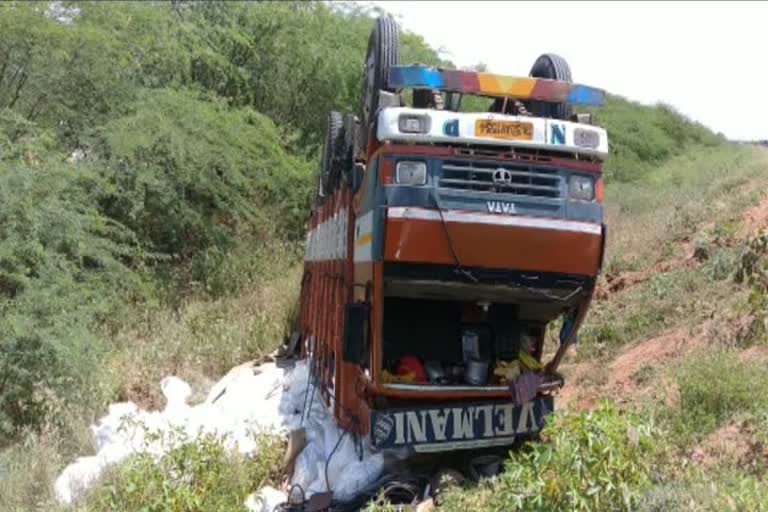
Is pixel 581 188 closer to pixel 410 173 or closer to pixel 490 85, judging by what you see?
pixel 490 85

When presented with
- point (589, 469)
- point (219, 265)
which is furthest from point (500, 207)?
point (219, 265)

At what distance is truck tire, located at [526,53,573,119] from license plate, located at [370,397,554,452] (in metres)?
2.17

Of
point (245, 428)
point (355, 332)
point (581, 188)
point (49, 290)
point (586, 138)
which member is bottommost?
point (245, 428)

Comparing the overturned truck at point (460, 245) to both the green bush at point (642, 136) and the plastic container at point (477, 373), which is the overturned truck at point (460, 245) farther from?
the green bush at point (642, 136)

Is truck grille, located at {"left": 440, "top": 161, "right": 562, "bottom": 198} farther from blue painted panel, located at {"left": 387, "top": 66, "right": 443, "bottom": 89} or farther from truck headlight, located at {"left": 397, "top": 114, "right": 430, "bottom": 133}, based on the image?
blue painted panel, located at {"left": 387, "top": 66, "right": 443, "bottom": 89}

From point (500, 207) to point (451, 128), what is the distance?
0.60 metres

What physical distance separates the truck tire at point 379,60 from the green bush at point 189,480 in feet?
8.78

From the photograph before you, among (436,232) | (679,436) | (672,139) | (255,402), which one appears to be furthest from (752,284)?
(672,139)

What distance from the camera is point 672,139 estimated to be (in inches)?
1164

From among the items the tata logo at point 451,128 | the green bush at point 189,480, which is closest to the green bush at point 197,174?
the green bush at point 189,480

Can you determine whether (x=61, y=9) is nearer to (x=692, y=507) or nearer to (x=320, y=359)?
(x=320, y=359)

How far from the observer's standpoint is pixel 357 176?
6.40 meters

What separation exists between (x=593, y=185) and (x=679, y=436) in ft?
5.87

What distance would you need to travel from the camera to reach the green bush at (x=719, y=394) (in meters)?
5.88
